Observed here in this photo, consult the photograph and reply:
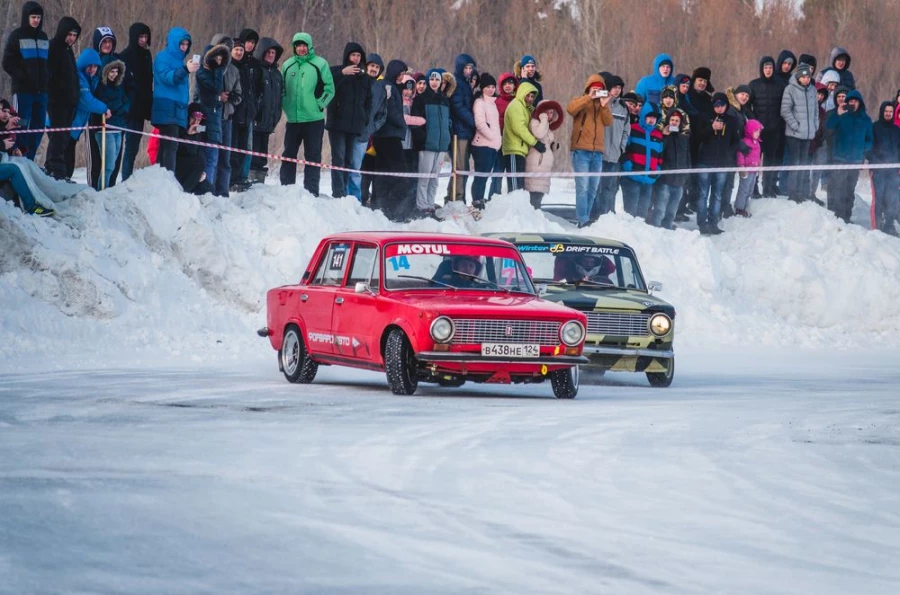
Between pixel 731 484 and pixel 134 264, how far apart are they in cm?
1193

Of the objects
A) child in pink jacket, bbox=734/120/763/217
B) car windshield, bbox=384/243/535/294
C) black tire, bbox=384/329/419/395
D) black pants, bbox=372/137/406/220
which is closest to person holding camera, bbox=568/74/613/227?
black pants, bbox=372/137/406/220

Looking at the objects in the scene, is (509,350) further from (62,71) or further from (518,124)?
(518,124)

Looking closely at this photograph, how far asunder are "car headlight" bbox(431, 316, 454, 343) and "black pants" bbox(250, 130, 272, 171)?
31.3 ft

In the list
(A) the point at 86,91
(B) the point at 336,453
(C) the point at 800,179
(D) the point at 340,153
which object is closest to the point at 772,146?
(C) the point at 800,179

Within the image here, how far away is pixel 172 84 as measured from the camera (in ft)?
67.6

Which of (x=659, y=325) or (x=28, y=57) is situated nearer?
(x=659, y=325)

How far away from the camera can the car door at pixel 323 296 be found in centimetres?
1520

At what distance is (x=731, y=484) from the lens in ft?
30.1

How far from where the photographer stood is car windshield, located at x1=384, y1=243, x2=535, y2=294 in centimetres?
1491

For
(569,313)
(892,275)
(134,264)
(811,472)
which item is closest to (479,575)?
(811,472)

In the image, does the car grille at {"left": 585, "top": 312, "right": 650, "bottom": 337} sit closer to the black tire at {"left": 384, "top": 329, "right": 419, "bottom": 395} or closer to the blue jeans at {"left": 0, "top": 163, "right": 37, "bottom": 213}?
the black tire at {"left": 384, "top": 329, "right": 419, "bottom": 395}


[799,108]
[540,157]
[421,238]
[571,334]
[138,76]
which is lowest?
[571,334]

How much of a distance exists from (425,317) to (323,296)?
6.39ft

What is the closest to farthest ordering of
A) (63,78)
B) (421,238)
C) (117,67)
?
(421,238) < (63,78) < (117,67)
